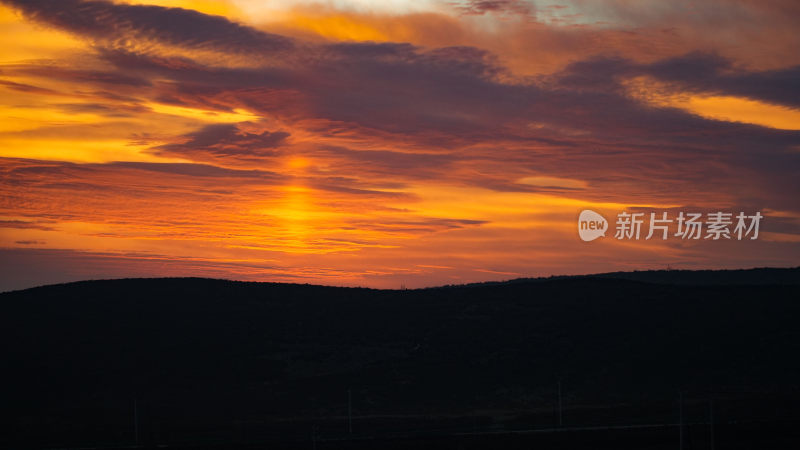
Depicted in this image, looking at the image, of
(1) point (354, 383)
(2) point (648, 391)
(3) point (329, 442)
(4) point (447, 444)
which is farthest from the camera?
(1) point (354, 383)

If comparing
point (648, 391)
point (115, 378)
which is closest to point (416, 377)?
point (648, 391)

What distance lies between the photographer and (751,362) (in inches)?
2623

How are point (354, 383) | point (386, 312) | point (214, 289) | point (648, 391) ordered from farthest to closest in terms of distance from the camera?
point (214, 289) → point (386, 312) → point (354, 383) → point (648, 391)

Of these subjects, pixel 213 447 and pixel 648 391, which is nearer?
pixel 213 447

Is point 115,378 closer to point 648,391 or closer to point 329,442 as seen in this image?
point 329,442

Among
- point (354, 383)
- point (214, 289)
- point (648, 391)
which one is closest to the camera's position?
point (648, 391)

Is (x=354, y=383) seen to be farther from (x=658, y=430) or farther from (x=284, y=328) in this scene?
(x=658, y=430)

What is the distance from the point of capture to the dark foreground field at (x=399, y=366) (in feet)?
150

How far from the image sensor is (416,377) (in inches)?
2574

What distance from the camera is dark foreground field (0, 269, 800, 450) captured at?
45.7 meters

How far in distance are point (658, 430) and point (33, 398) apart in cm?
4377

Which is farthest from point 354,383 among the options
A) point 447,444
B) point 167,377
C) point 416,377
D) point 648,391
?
point 447,444

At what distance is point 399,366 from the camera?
225ft

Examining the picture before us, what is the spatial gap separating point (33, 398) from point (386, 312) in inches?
1369
